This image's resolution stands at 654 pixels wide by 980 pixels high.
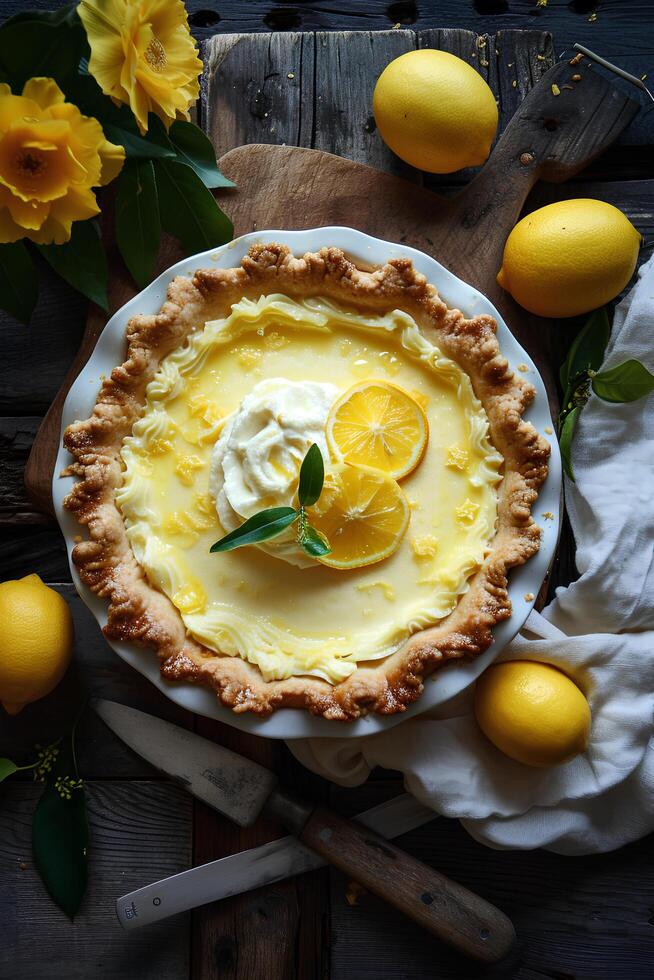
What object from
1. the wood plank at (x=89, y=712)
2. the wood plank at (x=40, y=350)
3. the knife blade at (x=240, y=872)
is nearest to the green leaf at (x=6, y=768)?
the wood plank at (x=89, y=712)

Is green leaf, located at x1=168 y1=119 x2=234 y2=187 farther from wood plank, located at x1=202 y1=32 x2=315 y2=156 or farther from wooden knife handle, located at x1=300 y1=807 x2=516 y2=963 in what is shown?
wooden knife handle, located at x1=300 y1=807 x2=516 y2=963

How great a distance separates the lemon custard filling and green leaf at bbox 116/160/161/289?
0.33 m

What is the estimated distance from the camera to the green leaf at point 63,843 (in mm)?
2852

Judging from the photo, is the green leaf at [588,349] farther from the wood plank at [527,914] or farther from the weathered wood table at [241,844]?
the wood plank at [527,914]

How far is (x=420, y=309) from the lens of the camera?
2.78m

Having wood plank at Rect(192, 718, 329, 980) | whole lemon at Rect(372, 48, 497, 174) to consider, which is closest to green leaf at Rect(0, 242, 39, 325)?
whole lemon at Rect(372, 48, 497, 174)

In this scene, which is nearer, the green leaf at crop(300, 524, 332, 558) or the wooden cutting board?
the green leaf at crop(300, 524, 332, 558)

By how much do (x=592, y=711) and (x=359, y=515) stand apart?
1076mm

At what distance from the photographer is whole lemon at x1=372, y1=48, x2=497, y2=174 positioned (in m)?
2.73

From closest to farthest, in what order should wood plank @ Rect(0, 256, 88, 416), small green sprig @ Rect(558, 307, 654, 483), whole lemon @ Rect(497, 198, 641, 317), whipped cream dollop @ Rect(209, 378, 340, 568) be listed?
1. whipped cream dollop @ Rect(209, 378, 340, 568)
2. whole lemon @ Rect(497, 198, 641, 317)
3. small green sprig @ Rect(558, 307, 654, 483)
4. wood plank @ Rect(0, 256, 88, 416)

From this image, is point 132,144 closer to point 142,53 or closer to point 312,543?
point 142,53

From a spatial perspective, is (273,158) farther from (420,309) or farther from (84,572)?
(84,572)

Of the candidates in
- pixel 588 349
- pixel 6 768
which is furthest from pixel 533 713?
pixel 6 768

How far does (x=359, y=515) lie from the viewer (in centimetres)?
259
